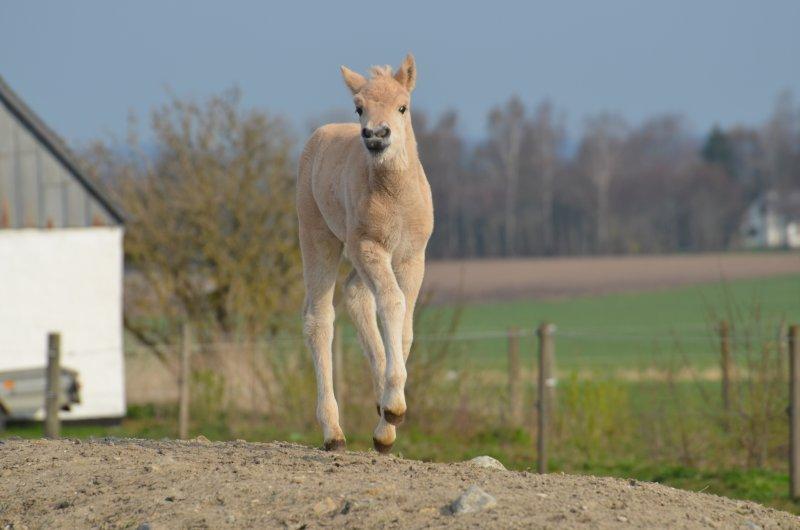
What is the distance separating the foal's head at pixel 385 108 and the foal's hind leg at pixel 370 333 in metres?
0.97

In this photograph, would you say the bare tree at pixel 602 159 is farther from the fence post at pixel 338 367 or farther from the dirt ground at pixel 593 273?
the fence post at pixel 338 367

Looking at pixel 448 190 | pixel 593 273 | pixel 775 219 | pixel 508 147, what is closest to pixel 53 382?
pixel 593 273

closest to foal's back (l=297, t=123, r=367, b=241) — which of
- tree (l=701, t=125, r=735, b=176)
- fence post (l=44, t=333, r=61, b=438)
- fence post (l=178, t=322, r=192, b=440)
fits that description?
fence post (l=44, t=333, r=61, b=438)

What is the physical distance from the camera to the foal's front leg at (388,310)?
21.5 ft

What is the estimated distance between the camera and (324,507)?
6.02m

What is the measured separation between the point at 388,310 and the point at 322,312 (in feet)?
3.42

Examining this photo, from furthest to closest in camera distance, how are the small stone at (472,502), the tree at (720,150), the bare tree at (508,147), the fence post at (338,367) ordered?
1. the tree at (720,150)
2. the bare tree at (508,147)
3. the fence post at (338,367)
4. the small stone at (472,502)

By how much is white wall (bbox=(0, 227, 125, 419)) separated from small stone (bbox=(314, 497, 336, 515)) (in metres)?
14.5

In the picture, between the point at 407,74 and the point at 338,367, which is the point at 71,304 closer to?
the point at 338,367

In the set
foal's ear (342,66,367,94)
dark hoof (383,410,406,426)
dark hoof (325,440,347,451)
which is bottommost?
dark hoof (325,440,347,451)

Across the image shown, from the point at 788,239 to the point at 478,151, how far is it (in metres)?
26.4

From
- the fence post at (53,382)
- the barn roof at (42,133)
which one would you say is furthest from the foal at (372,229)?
the barn roof at (42,133)

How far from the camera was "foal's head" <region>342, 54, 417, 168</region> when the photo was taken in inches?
249

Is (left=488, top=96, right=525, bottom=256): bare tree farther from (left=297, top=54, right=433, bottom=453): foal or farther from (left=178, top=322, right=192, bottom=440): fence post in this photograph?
(left=297, top=54, right=433, bottom=453): foal
